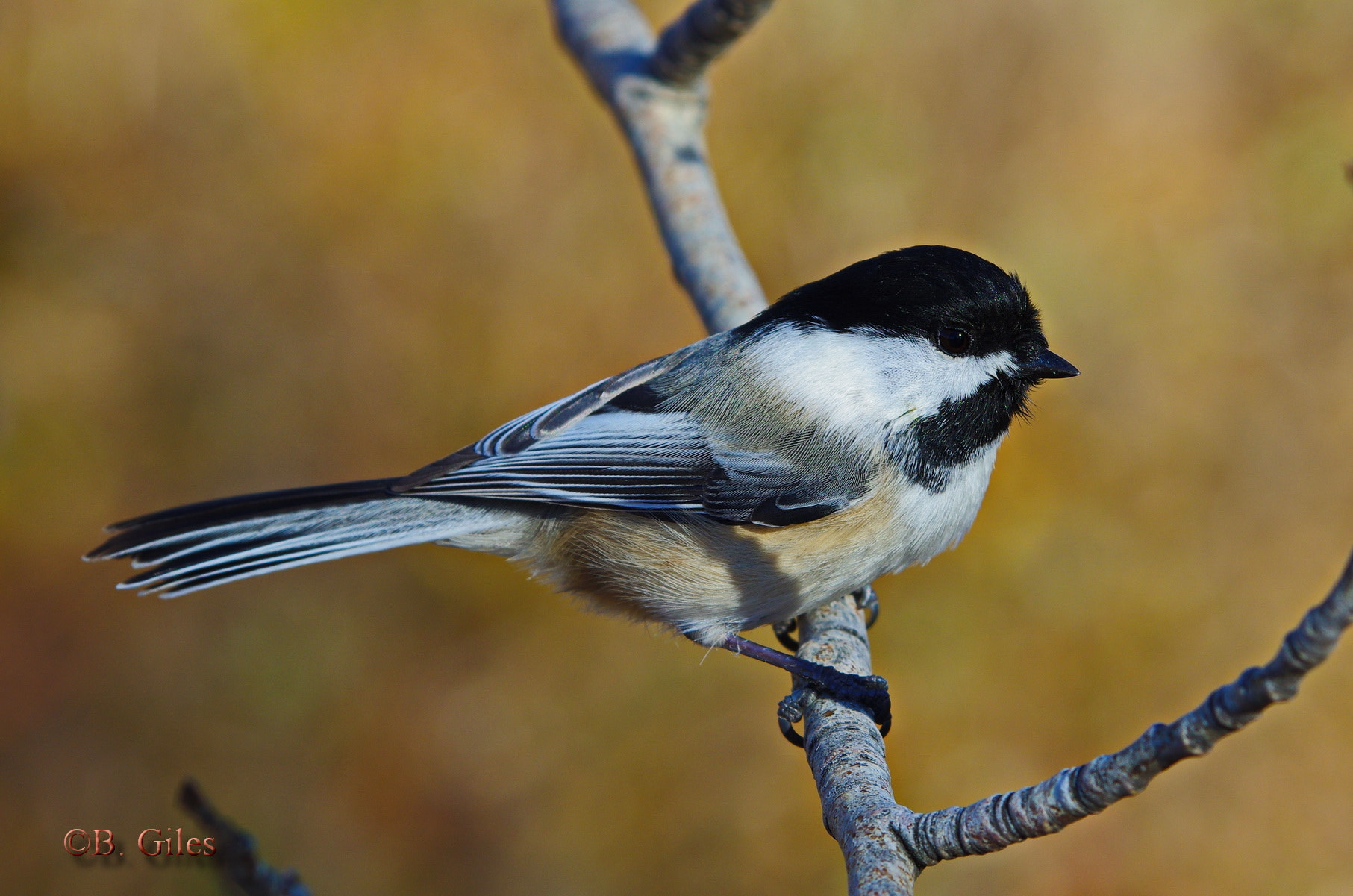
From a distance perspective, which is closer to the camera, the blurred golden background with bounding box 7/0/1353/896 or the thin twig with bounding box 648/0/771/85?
the thin twig with bounding box 648/0/771/85

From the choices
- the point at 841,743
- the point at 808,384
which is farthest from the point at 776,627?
the point at 841,743

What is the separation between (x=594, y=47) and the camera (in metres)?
3.03

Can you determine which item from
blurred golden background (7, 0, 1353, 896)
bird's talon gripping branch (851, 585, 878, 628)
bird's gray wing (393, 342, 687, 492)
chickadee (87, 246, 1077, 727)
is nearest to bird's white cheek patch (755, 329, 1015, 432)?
chickadee (87, 246, 1077, 727)

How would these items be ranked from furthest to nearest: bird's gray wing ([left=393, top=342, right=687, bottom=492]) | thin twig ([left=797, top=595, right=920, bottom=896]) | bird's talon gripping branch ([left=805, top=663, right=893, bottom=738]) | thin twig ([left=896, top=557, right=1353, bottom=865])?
bird's gray wing ([left=393, top=342, right=687, bottom=492]), bird's talon gripping branch ([left=805, top=663, right=893, bottom=738]), thin twig ([left=797, top=595, right=920, bottom=896]), thin twig ([left=896, top=557, right=1353, bottom=865])

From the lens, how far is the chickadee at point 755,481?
77.4 inches

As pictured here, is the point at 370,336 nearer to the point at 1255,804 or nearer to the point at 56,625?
the point at 56,625

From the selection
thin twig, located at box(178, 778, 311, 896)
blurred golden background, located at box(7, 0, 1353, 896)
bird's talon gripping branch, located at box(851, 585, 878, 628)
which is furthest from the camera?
blurred golden background, located at box(7, 0, 1353, 896)

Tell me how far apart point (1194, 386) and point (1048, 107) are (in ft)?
4.64

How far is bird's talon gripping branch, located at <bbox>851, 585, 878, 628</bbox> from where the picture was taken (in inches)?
94.7

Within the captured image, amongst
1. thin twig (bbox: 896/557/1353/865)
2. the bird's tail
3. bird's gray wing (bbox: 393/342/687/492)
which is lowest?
thin twig (bbox: 896/557/1353/865)

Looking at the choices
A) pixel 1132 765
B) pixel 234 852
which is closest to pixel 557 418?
pixel 234 852

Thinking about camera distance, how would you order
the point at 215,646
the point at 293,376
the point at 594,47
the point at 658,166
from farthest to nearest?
the point at 293,376, the point at 215,646, the point at 594,47, the point at 658,166

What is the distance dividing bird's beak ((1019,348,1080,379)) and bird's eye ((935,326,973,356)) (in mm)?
138

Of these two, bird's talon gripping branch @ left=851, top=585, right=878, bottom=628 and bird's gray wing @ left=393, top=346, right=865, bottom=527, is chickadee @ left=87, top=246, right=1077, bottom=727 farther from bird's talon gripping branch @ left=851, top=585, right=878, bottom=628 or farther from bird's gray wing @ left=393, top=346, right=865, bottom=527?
bird's talon gripping branch @ left=851, top=585, right=878, bottom=628
